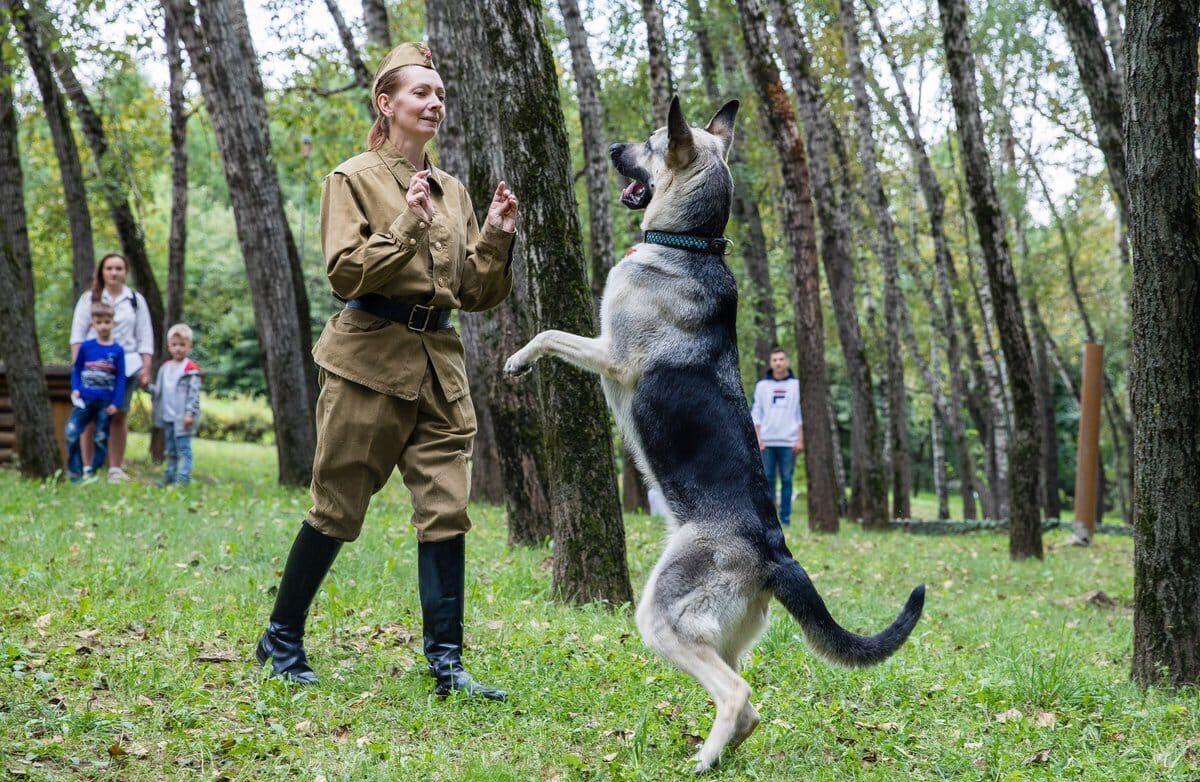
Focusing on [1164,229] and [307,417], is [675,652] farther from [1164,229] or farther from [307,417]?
[307,417]

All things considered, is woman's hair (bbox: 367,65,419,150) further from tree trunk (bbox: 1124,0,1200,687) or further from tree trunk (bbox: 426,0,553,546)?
tree trunk (bbox: 1124,0,1200,687)

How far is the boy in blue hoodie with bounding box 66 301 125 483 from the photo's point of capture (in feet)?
35.3

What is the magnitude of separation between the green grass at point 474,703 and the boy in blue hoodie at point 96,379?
3522 millimetres

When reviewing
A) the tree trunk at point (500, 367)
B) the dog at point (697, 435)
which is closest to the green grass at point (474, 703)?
the dog at point (697, 435)

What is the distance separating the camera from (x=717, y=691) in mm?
3814

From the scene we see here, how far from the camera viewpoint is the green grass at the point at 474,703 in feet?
12.7

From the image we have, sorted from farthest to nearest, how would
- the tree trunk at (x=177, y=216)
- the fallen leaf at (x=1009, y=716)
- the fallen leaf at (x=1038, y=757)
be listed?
the tree trunk at (x=177, y=216), the fallen leaf at (x=1009, y=716), the fallen leaf at (x=1038, y=757)

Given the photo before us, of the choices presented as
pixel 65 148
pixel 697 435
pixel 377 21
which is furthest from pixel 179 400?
pixel 697 435

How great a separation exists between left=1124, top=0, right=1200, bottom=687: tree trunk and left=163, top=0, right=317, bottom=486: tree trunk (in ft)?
28.4

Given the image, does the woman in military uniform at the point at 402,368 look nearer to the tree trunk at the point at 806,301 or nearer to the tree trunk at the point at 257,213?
the tree trunk at the point at 257,213

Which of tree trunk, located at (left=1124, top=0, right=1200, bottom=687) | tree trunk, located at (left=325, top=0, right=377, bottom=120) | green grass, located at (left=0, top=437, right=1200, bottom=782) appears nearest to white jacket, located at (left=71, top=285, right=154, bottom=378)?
green grass, located at (left=0, top=437, right=1200, bottom=782)

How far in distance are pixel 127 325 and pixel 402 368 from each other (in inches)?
311

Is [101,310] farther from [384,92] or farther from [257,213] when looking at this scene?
[384,92]

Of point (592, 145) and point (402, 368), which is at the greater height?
point (592, 145)
